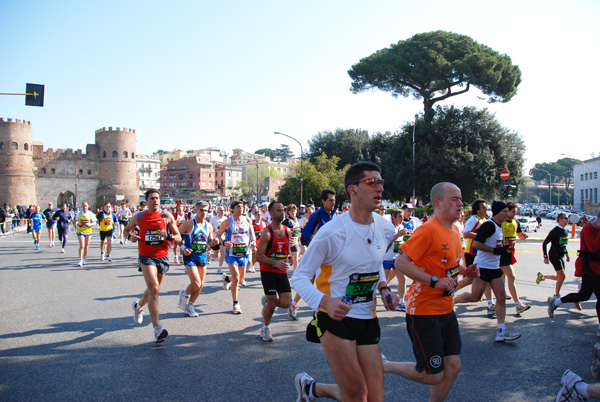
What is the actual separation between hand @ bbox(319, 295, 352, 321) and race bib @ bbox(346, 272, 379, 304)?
0.88 ft

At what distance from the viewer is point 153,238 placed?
19.8 ft

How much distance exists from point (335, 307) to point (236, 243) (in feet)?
17.2

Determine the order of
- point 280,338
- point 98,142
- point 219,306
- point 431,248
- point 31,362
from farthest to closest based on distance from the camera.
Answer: point 98,142
point 219,306
point 280,338
point 31,362
point 431,248

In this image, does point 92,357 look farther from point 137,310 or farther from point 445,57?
point 445,57

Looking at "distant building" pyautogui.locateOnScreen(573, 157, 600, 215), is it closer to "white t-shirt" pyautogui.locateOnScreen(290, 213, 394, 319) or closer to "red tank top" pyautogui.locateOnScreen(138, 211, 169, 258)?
"red tank top" pyautogui.locateOnScreen(138, 211, 169, 258)

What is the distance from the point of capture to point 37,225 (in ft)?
62.4

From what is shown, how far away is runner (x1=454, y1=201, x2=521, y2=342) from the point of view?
5.60m

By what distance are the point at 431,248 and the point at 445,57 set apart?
40.4m

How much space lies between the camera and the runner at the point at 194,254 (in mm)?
6844

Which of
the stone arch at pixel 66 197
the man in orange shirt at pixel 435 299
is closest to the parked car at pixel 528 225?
the man in orange shirt at pixel 435 299

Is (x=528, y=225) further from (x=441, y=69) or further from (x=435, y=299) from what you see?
(x=435, y=299)

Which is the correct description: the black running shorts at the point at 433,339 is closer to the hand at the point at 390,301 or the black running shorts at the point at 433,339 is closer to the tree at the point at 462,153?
the hand at the point at 390,301

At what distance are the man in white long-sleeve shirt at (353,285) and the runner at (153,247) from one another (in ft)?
11.0

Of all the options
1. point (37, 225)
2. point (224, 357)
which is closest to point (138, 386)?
point (224, 357)
